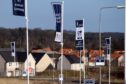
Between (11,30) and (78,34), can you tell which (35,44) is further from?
(78,34)

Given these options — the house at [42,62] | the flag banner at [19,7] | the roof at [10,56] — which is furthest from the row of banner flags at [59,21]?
the house at [42,62]

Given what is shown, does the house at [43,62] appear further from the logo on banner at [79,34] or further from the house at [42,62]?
the logo on banner at [79,34]

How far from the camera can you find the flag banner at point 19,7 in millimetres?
26075

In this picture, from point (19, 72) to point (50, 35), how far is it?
181ft

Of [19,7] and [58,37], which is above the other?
[19,7]

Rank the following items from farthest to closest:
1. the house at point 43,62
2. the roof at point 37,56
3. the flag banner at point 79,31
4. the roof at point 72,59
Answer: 1. the roof at point 72,59
2. the roof at point 37,56
3. the house at point 43,62
4. the flag banner at point 79,31

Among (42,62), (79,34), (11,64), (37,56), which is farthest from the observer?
(37,56)

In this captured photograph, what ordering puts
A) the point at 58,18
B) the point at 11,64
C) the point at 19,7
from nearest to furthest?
the point at 19,7
the point at 58,18
the point at 11,64

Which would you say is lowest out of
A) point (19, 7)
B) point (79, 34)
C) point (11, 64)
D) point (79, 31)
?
point (11, 64)

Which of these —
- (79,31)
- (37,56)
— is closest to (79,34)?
(79,31)

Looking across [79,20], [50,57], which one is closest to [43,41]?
[50,57]

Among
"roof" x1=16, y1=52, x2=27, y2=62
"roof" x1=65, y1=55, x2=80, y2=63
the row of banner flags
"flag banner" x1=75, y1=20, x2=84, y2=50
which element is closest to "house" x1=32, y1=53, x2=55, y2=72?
"roof" x1=16, y1=52, x2=27, y2=62

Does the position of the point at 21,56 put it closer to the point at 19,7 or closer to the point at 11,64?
the point at 11,64

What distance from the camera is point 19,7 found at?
26.2 m
